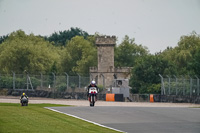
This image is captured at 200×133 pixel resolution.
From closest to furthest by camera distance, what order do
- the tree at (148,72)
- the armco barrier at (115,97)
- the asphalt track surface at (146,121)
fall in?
the asphalt track surface at (146,121) < the armco barrier at (115,97) < the tree at (148,72)

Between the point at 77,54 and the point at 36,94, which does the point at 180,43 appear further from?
the point at 36,94

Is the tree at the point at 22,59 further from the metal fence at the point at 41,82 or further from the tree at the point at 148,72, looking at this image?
the metal fence at the point at 41,82

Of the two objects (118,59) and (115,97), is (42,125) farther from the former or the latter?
(118,59)

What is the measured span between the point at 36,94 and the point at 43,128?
36.2 m

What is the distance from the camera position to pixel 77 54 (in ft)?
470

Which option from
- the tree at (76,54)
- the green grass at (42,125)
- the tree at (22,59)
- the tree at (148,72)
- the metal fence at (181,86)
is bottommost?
the green grass at (42,125)

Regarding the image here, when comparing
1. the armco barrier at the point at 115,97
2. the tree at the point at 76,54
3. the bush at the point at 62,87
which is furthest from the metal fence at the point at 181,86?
the tree at the point at 76,54

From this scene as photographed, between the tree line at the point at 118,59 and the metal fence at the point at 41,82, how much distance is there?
25.1 meters

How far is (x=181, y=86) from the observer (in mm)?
49906

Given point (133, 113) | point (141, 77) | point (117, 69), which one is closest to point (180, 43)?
point (117, 69)

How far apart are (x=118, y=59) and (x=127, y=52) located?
3179 millimetres

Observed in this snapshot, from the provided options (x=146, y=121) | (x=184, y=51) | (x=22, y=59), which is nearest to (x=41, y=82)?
(x=146, y=121)

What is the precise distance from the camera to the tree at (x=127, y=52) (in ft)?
480

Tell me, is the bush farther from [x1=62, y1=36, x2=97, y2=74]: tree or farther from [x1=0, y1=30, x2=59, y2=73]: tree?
[x1=62, y1=36, x2=97, y2=74]: tree
